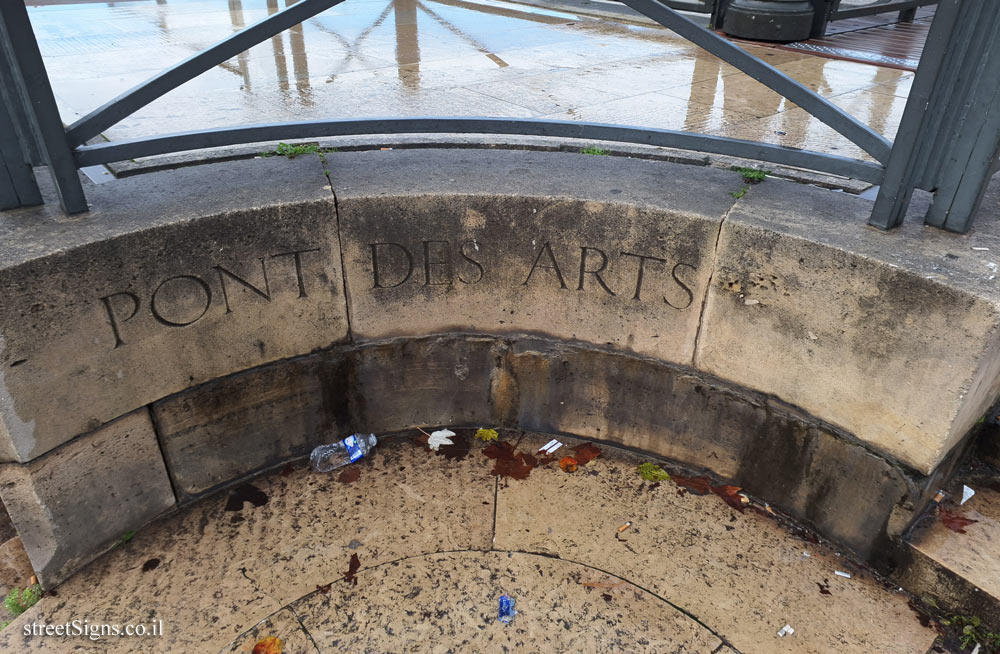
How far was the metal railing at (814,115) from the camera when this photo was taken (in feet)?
7.48

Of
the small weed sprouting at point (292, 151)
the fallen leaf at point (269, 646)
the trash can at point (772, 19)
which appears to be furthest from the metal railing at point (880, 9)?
the fallen leaf at point (269, 646)

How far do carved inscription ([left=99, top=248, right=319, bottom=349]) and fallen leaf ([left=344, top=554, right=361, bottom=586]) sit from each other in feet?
3.66

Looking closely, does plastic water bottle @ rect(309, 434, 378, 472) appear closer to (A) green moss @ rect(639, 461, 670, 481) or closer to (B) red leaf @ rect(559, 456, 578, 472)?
(B) red leaf @ rect(559, 456, 578, 472)

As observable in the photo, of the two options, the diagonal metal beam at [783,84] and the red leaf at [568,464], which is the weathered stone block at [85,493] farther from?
the diagonal metal beam at [783,84]

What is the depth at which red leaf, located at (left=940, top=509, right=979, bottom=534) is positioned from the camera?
2708mm

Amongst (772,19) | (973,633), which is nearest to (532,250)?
(973,633)

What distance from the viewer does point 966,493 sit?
2854 mm

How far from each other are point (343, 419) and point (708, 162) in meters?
2.21

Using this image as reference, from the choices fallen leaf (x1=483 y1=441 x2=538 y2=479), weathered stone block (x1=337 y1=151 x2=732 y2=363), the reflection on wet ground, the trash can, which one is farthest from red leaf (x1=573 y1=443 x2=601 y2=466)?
the trash can

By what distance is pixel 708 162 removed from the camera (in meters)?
3.39

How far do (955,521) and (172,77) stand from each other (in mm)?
3551

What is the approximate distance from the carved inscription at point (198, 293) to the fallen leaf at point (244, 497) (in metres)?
0.88

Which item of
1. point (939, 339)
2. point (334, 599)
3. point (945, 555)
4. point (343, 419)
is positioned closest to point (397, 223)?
point (343, 419)

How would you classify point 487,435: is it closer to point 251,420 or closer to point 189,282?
point 251,420
